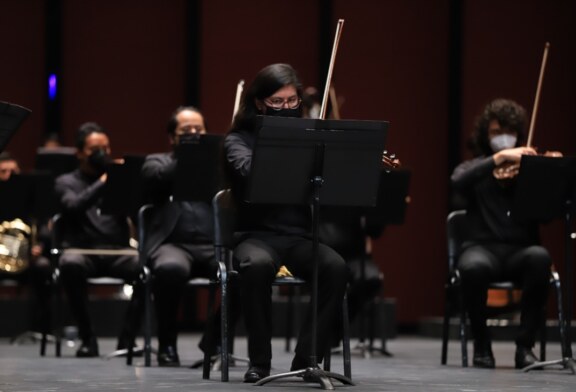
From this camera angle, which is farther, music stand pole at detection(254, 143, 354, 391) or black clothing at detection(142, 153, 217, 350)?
black clothing at detection(142, 153, 217, 350)

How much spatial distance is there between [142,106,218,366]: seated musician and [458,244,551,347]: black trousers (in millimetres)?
1083

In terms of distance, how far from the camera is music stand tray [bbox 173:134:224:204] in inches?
185

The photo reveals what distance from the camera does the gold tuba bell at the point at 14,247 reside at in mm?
6840

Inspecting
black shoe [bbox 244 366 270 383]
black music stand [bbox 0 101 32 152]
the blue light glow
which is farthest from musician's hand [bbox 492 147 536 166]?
the blue light glow

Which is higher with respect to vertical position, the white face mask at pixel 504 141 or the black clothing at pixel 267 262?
the white face mask at pixel 504 141

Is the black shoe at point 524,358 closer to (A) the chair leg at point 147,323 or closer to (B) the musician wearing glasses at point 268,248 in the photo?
(B) the musician wearing glasses at point 268,248

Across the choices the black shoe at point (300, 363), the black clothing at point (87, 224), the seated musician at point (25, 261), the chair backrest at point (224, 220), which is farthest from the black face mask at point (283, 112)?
the seated musician at point (25, 261)

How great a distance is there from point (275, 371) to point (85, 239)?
1661 mm

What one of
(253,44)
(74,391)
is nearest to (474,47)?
(253,44)

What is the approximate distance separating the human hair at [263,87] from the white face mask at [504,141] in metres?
1.26

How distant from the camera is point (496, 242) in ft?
16.5

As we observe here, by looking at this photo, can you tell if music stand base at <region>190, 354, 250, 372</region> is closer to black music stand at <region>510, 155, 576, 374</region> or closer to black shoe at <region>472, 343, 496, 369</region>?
black shoe at <region>472, 343, 496, 369</region>

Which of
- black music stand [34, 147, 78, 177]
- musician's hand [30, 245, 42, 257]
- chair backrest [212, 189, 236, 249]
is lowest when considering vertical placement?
chair backrest [212, 189, 236, 249]

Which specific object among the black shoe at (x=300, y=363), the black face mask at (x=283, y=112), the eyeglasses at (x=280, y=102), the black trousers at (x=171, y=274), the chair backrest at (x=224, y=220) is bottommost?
the black shoe at (x=300, y=363)
